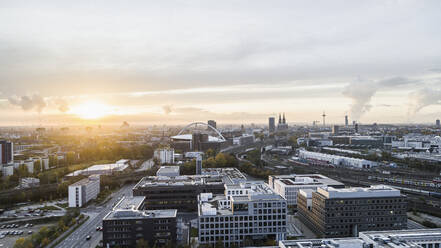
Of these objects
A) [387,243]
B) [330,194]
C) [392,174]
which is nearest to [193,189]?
[330,194]

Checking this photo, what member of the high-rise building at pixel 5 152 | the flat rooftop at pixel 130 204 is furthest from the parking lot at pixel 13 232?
the high-rise building at pixel 5 152

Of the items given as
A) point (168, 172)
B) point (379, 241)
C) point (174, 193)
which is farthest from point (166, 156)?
point (379, 241)

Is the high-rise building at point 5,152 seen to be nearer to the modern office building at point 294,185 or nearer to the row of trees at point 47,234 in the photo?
the row of trees at point 47,234

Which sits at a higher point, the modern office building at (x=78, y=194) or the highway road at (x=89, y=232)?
the modern office building at (x=78, y=194)

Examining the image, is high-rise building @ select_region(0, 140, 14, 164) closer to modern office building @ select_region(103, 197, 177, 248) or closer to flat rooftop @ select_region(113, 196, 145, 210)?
flat rooftop @ select_region(113, 196, 145, 210)

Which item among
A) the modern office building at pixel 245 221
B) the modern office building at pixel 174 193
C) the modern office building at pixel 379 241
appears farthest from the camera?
the modern office building at pixel 174 193

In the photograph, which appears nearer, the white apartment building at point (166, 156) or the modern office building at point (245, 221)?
the modern office building at point (245, 221)

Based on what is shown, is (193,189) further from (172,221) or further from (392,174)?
(392,174)
